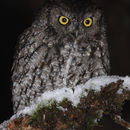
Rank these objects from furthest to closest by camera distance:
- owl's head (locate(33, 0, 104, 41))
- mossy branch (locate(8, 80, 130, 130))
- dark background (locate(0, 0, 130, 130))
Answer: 1. dark background (locate(0, 0, 130, 130))
2. owl's head (locate(33, 0, 104, 41))
3. mossy branch (locate(8, 80, 130, 130))

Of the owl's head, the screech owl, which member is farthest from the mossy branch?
the owl's head

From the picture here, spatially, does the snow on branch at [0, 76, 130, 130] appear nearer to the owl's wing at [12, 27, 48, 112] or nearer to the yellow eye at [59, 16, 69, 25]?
the owl's wing at [12, 27, 48, 112]

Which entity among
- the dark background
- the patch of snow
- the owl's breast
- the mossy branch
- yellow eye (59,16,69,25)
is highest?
the dark background

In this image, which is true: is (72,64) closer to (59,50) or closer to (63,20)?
(59,50)

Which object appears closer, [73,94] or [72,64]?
[73,94]

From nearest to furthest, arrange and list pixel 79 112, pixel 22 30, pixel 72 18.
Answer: pixel 79 112 < pixel 72 18 < pixel 22 30

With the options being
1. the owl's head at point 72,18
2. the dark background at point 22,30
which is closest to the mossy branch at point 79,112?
the dark background at point 22,30

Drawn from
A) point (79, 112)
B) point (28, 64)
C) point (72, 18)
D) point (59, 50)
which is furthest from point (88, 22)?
point (79, 112)
